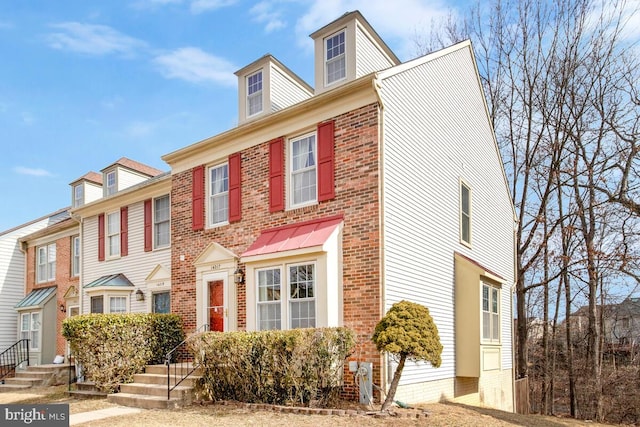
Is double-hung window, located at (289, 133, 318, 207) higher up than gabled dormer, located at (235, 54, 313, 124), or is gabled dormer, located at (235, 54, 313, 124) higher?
gabled dormer, located at (235, 54, 313, 124)

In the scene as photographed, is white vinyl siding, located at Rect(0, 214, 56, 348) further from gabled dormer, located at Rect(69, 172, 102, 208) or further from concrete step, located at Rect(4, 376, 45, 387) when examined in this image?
concrete step, located at Rect(4, 376, 45, 387)

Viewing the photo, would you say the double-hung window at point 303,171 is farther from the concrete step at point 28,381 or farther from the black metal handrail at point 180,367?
the concrete step at point 28,381

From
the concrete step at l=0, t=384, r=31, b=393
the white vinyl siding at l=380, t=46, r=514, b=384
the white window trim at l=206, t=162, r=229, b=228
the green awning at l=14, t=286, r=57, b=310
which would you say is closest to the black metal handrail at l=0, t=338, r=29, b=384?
the green awning at l=14, t=286, r=57, b=310

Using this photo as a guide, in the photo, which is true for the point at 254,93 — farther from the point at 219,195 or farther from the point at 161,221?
the point at 161,221

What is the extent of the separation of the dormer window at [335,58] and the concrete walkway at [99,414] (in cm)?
831

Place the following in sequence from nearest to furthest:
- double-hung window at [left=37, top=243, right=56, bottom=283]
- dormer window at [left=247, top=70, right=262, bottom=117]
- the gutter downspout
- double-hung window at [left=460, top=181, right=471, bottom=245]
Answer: the gutter downspout → double-hung window at [left=460, top=181, right=471, bottom=245] → dormer window at [left=247, top=70, right=262, bottom=117] → double-hung window at [left=37, top=243, right=56, bottom=283]

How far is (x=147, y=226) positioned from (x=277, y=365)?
856 centimetres

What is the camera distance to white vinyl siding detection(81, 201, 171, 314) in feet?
53.2

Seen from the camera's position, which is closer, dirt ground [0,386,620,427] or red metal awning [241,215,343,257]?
dirt ground [0,386,620,427]

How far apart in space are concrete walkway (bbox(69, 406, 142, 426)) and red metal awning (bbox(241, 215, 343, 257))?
12.4 feet

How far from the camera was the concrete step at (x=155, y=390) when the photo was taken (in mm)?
10711

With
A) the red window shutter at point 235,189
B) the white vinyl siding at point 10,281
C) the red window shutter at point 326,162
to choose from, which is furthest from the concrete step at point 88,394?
the white vinyl siding at point 10,281

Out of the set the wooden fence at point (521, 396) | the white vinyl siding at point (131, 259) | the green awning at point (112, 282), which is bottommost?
the wooden fence at point (521, 396)

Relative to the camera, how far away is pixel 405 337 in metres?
8.91
